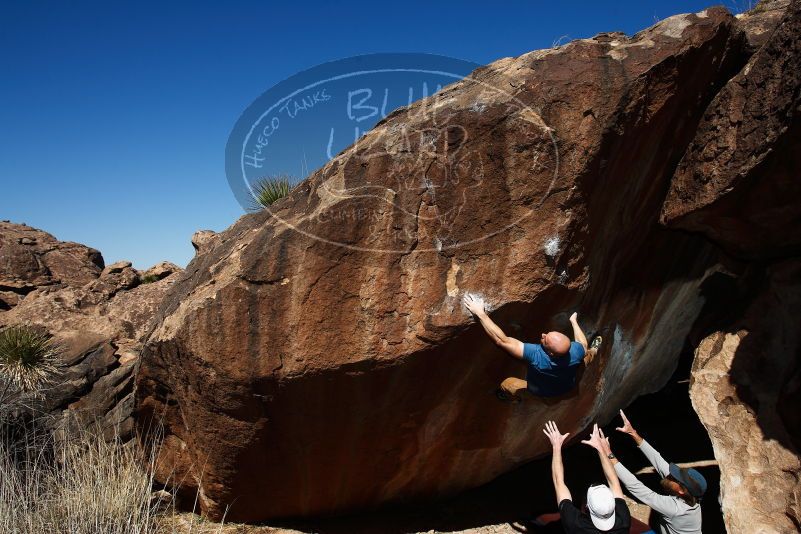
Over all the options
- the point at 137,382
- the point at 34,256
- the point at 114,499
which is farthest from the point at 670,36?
the point at 34,256

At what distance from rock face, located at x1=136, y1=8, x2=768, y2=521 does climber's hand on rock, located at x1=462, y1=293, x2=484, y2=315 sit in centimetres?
5

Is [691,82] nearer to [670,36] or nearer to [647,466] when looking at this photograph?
[670,36]

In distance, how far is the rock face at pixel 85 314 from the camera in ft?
19.4

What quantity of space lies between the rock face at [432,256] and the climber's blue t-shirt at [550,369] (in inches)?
10.6

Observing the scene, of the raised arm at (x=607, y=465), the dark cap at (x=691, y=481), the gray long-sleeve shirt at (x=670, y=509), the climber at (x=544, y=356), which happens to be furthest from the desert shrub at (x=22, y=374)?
the dark cap at (x=691, y=481)

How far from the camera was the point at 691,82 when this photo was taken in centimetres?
425

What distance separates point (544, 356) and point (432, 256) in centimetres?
108

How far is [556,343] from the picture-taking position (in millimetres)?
3779

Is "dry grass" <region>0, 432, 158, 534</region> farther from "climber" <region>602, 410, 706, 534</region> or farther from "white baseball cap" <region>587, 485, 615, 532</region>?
"climber" <region>602, 410, 706, 534</region>

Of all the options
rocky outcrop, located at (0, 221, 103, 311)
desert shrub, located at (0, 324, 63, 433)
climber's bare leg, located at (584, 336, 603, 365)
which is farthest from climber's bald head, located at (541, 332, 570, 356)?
rocky outcrop, located at (0, 221, 103, 311)

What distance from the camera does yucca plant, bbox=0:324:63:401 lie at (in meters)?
5.68

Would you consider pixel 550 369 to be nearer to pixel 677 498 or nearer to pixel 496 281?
pixel 496 281

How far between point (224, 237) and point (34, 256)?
4.92 meters

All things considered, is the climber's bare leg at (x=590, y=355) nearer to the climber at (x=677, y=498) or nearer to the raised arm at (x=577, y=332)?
the raised arm at (x=577, y=332)
